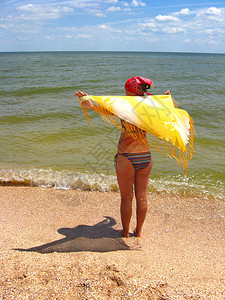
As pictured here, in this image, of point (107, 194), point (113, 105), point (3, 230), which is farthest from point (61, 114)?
point (113, 105)

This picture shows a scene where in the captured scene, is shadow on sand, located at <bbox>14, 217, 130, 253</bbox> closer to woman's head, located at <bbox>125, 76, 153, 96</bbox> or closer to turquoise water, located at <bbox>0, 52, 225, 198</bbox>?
turquoise water, located at <bbox>0, 52, 225, 198</bbox>

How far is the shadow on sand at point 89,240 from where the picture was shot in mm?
2879

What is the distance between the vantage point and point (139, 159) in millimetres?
2650

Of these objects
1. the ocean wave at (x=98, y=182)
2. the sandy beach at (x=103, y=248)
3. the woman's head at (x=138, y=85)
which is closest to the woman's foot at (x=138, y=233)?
the sandy beach at (x=103, y=248)

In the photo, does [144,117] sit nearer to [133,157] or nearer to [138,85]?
[138,85]

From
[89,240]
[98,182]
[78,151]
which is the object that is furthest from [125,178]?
[78,151]

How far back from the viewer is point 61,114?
32.0 feet

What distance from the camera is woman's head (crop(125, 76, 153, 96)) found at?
2510 millimetres

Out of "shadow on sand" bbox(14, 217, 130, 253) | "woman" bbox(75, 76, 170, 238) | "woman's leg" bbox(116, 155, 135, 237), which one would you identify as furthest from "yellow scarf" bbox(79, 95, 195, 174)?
"shadow on sand" bbox(14, 217, 130, 253)

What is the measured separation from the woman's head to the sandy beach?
172 centimetres

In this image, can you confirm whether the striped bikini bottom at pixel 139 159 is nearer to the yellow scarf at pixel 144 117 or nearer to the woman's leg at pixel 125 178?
the woman's leg at pixel 125 178

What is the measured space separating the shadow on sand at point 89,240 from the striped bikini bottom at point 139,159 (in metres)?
1.03

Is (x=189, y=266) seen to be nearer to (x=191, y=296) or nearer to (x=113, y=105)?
(x=191, y=296)

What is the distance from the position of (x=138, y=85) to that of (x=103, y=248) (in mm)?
1882
